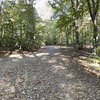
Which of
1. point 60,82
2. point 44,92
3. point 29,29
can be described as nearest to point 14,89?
point 44,92

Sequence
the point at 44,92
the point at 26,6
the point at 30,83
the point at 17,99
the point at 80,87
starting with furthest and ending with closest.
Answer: the point at 26,6
the point at 30,83
the point at 80,87
the point at 44,92
the point at 17,99

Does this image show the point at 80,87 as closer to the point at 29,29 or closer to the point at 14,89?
the point at 14,89

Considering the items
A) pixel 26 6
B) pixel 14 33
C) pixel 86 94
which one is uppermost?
pixel 26 6

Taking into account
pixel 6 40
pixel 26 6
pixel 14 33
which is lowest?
pixel 6 40

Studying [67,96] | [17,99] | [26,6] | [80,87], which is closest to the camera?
[17,99]

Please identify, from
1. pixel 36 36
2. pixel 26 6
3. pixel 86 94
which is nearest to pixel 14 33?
pixel 36 36

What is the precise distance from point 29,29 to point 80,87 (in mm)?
11001

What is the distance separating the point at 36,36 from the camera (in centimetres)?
1398

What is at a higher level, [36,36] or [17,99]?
[36,36]

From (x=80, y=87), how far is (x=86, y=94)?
443 millimetres

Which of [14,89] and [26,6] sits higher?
[26,6]

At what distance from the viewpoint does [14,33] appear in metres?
Answer: 12.7

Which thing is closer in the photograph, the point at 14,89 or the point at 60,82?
the point at 14,89

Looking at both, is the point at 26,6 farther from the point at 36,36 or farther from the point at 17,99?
the point at 17,99
